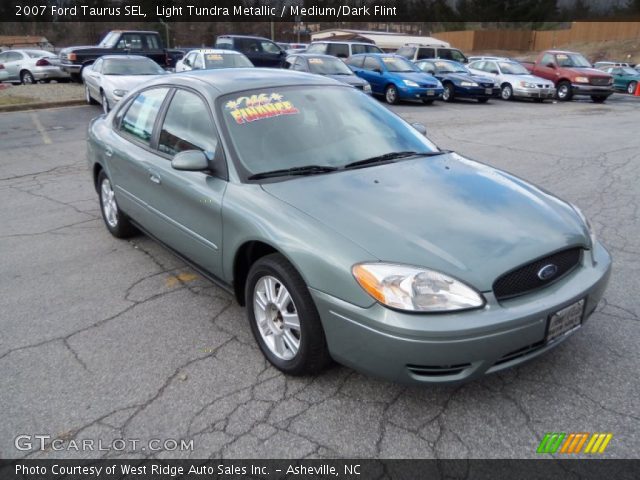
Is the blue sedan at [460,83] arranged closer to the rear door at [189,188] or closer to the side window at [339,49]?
the side window at [339,49]

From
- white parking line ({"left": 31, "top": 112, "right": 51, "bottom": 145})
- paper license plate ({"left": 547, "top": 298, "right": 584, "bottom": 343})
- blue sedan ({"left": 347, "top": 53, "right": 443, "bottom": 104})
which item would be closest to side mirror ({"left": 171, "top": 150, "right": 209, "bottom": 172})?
paper license plate ({"left": 547, "top": 298, "right": 584, "bottom": 343})

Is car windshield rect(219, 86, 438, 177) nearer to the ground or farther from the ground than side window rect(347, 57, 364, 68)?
nearer to the ground

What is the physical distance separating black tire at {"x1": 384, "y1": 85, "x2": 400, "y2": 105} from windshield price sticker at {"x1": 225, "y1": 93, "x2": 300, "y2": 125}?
1327cm

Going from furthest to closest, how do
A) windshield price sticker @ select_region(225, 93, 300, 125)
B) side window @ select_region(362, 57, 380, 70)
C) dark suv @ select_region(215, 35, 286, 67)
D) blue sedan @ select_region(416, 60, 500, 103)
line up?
dark suv @ select_region(215, 35, 286, 67)
blue sedan @ select_region(416, 60, 500, 103)
side window @ select_region(362, 57, 380, 70)
windshield price sticker @ select_region(225, 93, 300, 125)

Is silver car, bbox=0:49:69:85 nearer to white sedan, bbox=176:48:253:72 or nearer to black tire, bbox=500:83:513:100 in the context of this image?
white sedan, bbox=176:48:253:72

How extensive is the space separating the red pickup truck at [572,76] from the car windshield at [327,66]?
939 centimetres

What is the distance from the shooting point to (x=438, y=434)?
8.08 feet

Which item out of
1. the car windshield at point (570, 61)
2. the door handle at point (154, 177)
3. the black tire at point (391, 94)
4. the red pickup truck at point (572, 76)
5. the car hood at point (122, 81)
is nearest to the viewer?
the door handle at point (154, 177)

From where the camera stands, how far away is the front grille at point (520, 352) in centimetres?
242

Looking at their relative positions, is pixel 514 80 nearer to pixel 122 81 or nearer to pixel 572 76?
pixel 572 76

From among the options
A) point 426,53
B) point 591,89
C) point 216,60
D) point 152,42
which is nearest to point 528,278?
point 216,60

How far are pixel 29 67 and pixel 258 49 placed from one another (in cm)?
875

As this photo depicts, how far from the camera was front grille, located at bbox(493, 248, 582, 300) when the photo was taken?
7.97ft

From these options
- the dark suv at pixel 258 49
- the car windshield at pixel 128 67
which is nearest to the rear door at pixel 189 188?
the car windshield at pixel 128 67
